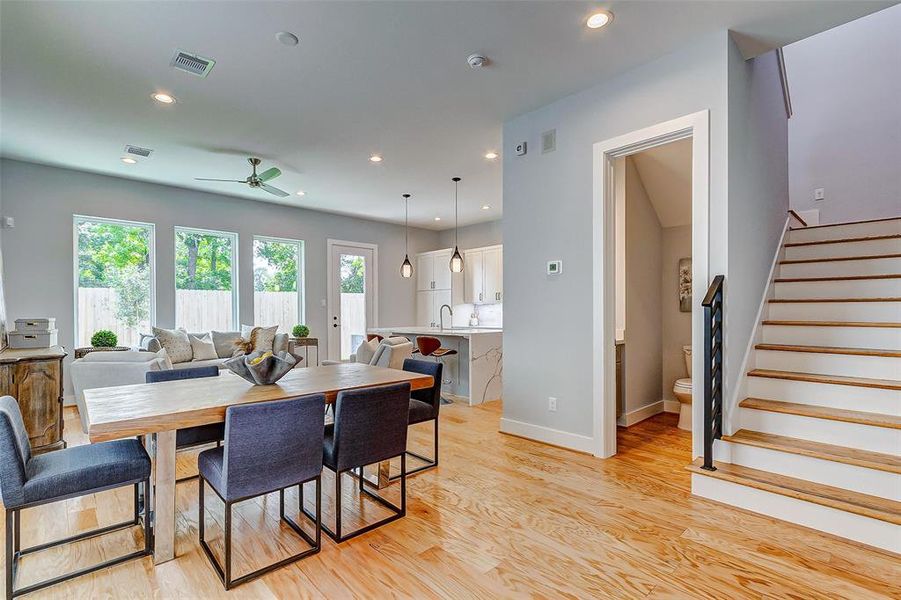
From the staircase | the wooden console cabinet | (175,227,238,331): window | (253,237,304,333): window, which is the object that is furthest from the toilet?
(175,227,238,331): window

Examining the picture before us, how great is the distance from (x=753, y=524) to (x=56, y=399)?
5.10 m

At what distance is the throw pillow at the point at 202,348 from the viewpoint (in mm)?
5590

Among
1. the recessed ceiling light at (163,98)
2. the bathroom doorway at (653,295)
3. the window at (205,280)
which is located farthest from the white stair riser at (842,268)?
the window at (205,280)

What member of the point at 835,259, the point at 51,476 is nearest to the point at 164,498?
the point at 51,476

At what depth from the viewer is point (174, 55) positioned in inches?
113

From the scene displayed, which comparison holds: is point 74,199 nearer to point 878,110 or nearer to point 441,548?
point 441,548

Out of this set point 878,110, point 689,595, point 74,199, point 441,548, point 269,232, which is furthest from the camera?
point 269,232

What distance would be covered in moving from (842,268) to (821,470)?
219 cm

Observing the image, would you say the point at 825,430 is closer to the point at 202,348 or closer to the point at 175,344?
the point at 202,348

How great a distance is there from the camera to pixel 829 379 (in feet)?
8.90

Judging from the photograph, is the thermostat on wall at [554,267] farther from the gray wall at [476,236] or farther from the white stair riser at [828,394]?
the gray wall at [476,236]

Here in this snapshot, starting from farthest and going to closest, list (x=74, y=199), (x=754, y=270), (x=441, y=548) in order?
(x=74, y=199)
(x=754, y=270)
(x=441, y=548)

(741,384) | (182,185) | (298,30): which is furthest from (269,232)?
(741,384)

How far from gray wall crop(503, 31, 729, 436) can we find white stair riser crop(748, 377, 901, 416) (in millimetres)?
874
